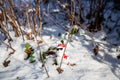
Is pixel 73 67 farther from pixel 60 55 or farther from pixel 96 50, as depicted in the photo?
A: pixel 96 50

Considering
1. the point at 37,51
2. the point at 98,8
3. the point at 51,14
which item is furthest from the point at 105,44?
the point at 51,14

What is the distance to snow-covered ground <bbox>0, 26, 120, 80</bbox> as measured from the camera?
273cm

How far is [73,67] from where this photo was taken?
9.44 ft

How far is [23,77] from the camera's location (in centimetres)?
281

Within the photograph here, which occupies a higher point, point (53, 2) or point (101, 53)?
point (53, 2)

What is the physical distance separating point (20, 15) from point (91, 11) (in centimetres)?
117

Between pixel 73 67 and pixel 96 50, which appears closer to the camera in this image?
pixel 73 67

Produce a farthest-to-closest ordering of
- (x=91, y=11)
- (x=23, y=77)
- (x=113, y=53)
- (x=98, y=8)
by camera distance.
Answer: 1. (x=91, y=11)
2. (x=98, y=8)
3. (x=113, y=53)
4. (x=23, y=77)

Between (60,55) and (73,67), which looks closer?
(73,67)

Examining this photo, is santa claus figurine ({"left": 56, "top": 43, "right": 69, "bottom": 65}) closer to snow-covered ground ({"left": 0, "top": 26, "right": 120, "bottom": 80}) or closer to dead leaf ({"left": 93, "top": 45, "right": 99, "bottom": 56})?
snow-covered ground ({"left": 0, "top": 26, "right": 120, "bottom": 80})

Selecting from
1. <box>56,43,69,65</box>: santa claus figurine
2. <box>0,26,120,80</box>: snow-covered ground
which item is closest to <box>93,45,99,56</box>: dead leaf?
<box>0,26,120,80</box>: snow-covered ground

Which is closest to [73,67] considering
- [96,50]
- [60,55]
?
[60,55]

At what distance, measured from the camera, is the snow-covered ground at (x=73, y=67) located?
273cm

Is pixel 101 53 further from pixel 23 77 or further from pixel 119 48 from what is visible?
pixel 23 77
